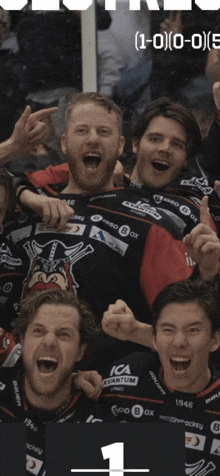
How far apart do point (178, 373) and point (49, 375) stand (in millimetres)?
395

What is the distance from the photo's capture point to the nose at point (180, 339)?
2193 millimetres

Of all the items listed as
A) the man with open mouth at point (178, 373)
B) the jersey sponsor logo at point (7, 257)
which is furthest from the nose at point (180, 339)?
the jersey sponsor logo at point (7, 257)

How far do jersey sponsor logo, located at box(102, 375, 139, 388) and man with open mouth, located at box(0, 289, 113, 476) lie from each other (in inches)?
2.9

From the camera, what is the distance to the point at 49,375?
7.29 ft

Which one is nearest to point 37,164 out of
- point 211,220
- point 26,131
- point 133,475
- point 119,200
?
point 26,131

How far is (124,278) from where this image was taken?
7.39ft

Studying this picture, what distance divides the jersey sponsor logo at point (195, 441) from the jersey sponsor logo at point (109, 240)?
1.93ft

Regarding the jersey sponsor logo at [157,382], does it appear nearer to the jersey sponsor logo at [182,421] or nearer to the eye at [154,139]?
the jersey sponsor logo at [182,421]

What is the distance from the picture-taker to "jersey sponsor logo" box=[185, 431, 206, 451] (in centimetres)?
217

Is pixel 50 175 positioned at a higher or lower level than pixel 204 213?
Result: higher

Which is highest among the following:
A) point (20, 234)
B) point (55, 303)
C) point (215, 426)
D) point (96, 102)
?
point (96, 102)

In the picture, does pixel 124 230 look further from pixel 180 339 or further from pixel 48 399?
pixel 48 399

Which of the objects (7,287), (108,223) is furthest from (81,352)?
(108,223)

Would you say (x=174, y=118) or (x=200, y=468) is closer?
(x=200, y=468)
